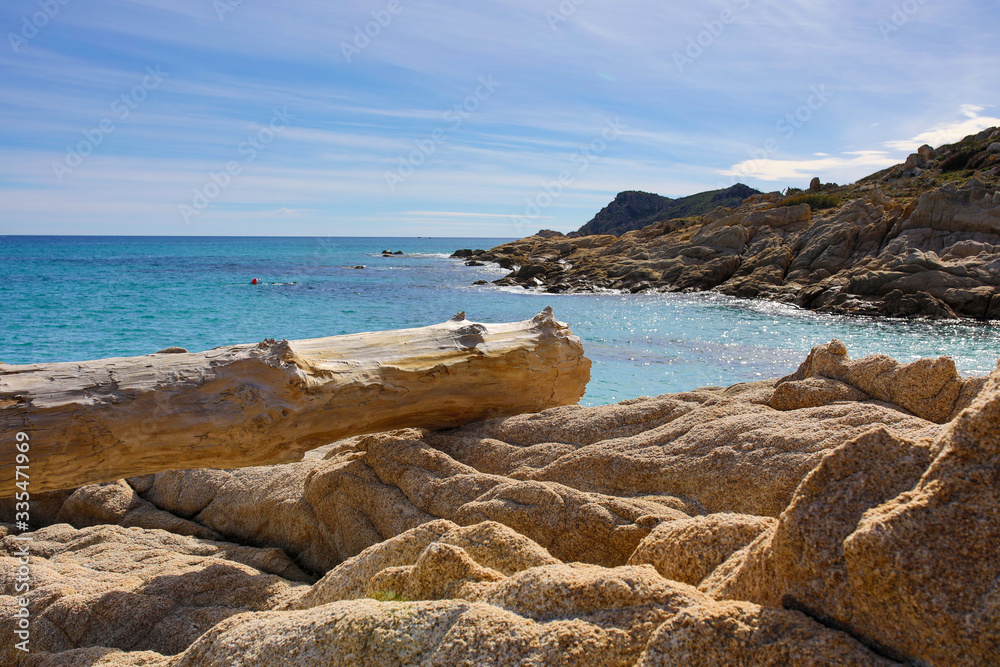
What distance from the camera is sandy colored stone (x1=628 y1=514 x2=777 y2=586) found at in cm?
238

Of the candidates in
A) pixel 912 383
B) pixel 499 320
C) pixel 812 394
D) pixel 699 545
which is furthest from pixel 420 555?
pixel 499 320

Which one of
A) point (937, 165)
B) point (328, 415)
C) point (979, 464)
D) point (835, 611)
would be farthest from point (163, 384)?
point (937, 165)

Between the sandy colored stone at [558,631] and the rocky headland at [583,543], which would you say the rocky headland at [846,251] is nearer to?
the rocky headland at [583,543]

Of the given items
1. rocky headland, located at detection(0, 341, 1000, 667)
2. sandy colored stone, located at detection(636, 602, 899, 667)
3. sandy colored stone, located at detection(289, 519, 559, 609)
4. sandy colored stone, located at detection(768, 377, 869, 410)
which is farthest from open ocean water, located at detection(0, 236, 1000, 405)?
sandy colored stone, located at detection(636, 602, 899, 667)

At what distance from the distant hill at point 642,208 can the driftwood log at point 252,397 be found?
83.5 m

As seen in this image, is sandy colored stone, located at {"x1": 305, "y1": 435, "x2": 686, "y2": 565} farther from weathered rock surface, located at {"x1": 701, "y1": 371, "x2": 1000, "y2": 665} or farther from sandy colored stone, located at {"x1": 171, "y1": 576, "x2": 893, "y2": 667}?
weathered rock surface, located at {"x1": 701, "y1": 371, "x2": 1000, "y2": 665}

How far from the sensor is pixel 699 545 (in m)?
2.44

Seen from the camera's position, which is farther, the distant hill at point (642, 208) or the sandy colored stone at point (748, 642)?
the distant hill at point (642, 208)

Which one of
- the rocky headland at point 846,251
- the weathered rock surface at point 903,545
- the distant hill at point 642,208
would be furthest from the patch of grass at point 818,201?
the distant hill at point 642,208

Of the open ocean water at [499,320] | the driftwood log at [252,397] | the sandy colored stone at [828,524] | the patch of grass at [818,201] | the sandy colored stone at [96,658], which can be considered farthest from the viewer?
the patch of grass at [818,201]

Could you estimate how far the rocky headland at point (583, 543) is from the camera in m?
1.60

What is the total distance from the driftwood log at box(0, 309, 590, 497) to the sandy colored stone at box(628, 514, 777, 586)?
2.86 m

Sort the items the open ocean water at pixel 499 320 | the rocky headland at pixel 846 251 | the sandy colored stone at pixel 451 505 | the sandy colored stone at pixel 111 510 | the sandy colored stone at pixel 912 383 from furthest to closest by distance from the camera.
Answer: the rocky headland at pixel 846 251 < the open ocean water at pixel 499 320 < the sandy colored stone at pixel 111 510 < the sandy colored stone at pixel 912 383 < the sandy colored stone at pixel 451 505

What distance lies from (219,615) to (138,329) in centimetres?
1823
